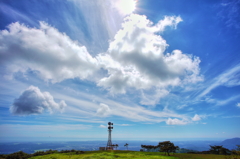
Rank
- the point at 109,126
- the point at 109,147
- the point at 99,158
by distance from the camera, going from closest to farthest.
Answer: the point at 99,158 → the point at 109,147 → the point at 109,126

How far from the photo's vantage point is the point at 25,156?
36469mm

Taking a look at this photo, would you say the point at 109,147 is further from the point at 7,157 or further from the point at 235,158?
the point at 235,158

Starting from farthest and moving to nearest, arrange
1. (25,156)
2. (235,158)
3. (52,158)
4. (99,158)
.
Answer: (25,156)
(52,158)
(99,158)
(235,158)

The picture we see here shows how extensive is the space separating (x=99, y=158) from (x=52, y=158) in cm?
1357

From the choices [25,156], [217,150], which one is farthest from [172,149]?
[25,156]

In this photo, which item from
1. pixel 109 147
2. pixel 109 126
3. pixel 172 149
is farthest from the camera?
pixel 109 126

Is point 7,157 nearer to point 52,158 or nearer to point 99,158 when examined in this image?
point 52,158

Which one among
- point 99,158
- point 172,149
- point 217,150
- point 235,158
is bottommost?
point 217,150

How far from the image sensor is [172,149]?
50469mm

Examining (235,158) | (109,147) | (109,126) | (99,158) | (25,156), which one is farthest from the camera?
(109,126)

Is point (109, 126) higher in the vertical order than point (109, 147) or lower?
higher

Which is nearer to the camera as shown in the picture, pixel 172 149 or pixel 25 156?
pixel 25 156

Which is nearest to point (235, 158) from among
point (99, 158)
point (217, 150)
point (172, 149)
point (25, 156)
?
point (99, 158)

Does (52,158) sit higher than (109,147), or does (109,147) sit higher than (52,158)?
(52,158)
